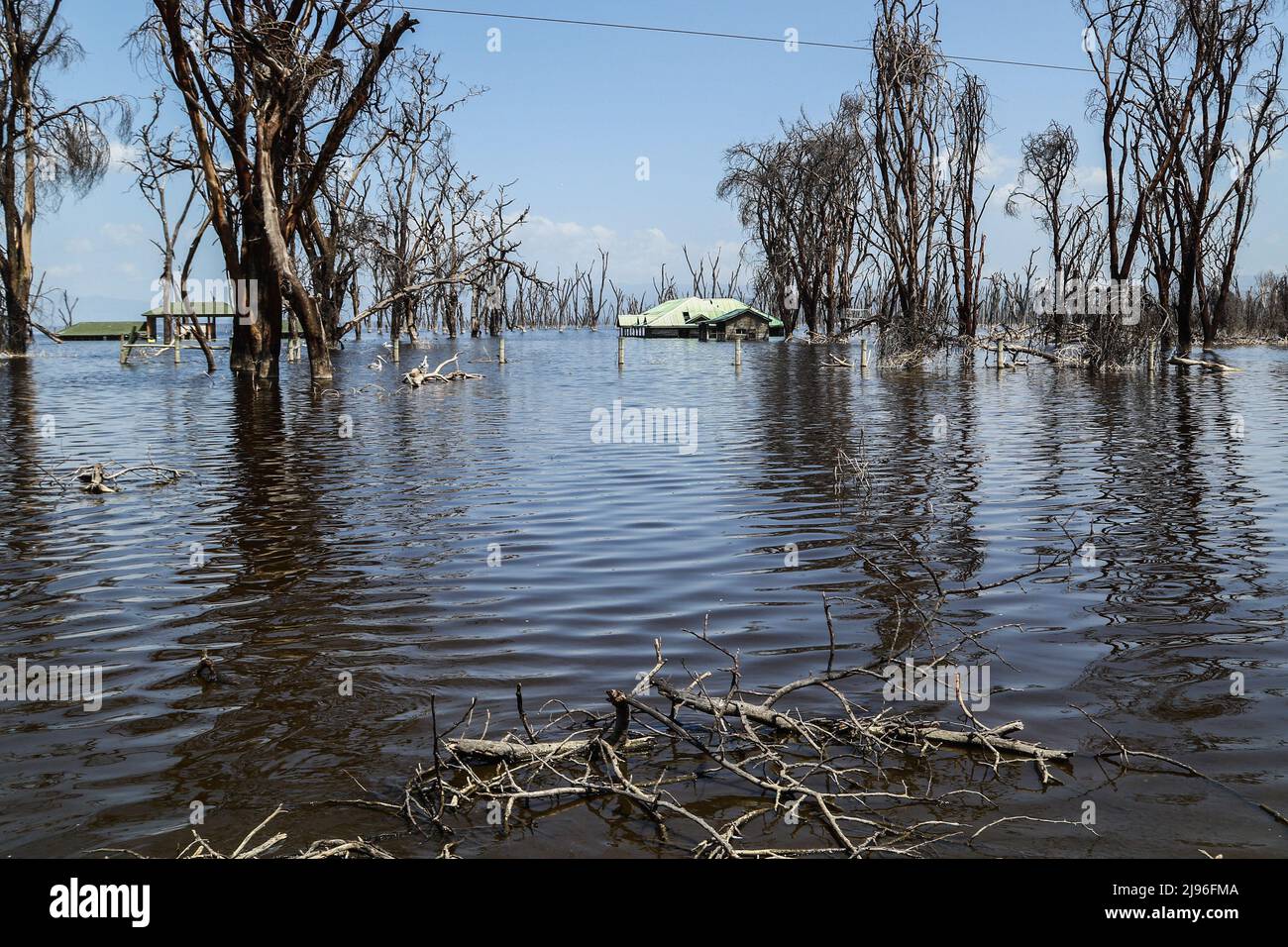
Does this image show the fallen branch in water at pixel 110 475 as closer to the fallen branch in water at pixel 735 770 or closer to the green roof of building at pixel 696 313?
the fallen branch in water at pixel 735 770

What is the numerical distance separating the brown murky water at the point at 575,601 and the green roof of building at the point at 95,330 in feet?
198

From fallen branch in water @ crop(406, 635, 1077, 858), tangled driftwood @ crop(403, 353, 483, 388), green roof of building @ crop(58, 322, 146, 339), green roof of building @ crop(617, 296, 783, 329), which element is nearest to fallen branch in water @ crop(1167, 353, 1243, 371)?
tangled driftwood @ crop(403, 353, 483, 388)

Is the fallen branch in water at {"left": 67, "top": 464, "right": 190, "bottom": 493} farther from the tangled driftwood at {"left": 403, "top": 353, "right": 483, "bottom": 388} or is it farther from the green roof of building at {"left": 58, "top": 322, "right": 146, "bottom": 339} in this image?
the green roof of building at {"left": 58, "top": 322, "right": 146, "bottom": 339}

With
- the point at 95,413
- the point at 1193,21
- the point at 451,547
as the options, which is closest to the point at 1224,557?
the point at 451,547

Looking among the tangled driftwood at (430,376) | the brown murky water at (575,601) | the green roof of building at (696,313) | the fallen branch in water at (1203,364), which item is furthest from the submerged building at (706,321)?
the brown murky water at (575,601)

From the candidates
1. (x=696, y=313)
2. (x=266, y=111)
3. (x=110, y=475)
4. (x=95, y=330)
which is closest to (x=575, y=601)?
(x=110, y=475)

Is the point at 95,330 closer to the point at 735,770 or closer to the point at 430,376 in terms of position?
the point at 430,376

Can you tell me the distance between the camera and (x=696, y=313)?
248ft

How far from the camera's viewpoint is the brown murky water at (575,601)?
4.07m

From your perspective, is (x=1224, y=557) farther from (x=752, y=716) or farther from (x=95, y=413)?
(x=95, y=413)

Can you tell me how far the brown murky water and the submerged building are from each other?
54.4 meters

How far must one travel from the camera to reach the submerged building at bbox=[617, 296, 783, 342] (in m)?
70.3

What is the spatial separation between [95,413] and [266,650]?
16.7 metres

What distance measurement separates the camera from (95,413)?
2020 cm
